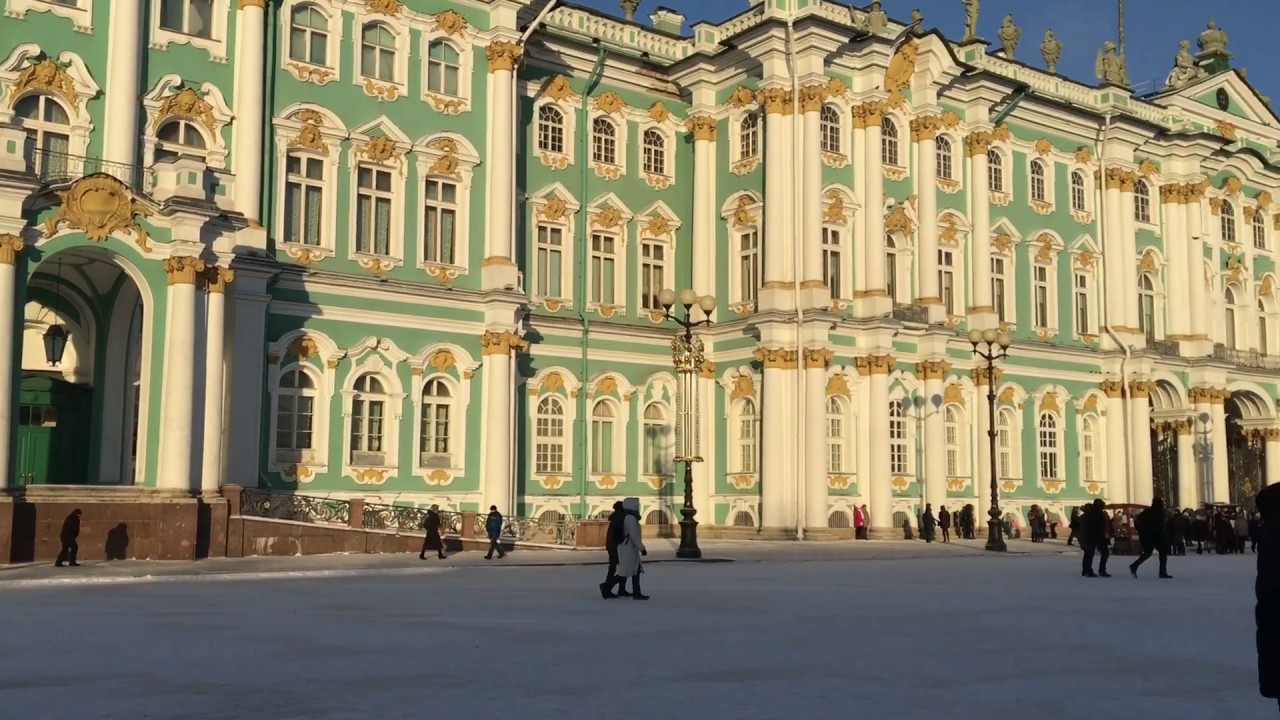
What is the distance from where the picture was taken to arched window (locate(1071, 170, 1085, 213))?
164ft

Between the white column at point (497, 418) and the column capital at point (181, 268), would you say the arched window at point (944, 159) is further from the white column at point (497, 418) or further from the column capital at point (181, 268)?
the column capital at point (181, 268)

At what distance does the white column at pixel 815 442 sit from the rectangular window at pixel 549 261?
25.1 ft

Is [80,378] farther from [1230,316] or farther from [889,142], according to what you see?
[1230,316]

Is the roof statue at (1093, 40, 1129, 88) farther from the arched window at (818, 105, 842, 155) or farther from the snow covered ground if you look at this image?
the snow covered ground

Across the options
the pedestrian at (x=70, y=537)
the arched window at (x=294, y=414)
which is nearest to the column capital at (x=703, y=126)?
the arched window at (x=294, y=414)

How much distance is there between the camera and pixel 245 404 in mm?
31547

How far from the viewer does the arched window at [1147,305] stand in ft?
169

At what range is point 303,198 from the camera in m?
33.7

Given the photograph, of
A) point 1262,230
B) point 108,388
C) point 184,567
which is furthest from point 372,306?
point 1262,230

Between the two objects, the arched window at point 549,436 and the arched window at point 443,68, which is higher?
the arched window at point 443,68

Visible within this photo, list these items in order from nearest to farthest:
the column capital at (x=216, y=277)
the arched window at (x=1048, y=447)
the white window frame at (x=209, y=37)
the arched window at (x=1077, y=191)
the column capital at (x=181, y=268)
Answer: the column capital at (x=181, y=268) → the column capital at (x=216, y=277) → the white window frame at (x=209, y=37) → the arched window at (x=1048, y=447) → the arched window at (x=1077, y=191)

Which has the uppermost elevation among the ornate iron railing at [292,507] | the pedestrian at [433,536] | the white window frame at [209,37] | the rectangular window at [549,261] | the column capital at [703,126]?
the column capital at [703,126]

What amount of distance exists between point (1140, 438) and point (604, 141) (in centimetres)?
2300

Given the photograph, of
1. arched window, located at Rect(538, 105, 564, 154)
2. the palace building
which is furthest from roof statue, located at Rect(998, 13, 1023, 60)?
arched window, located at Rect(538, 105, 564, 154)
